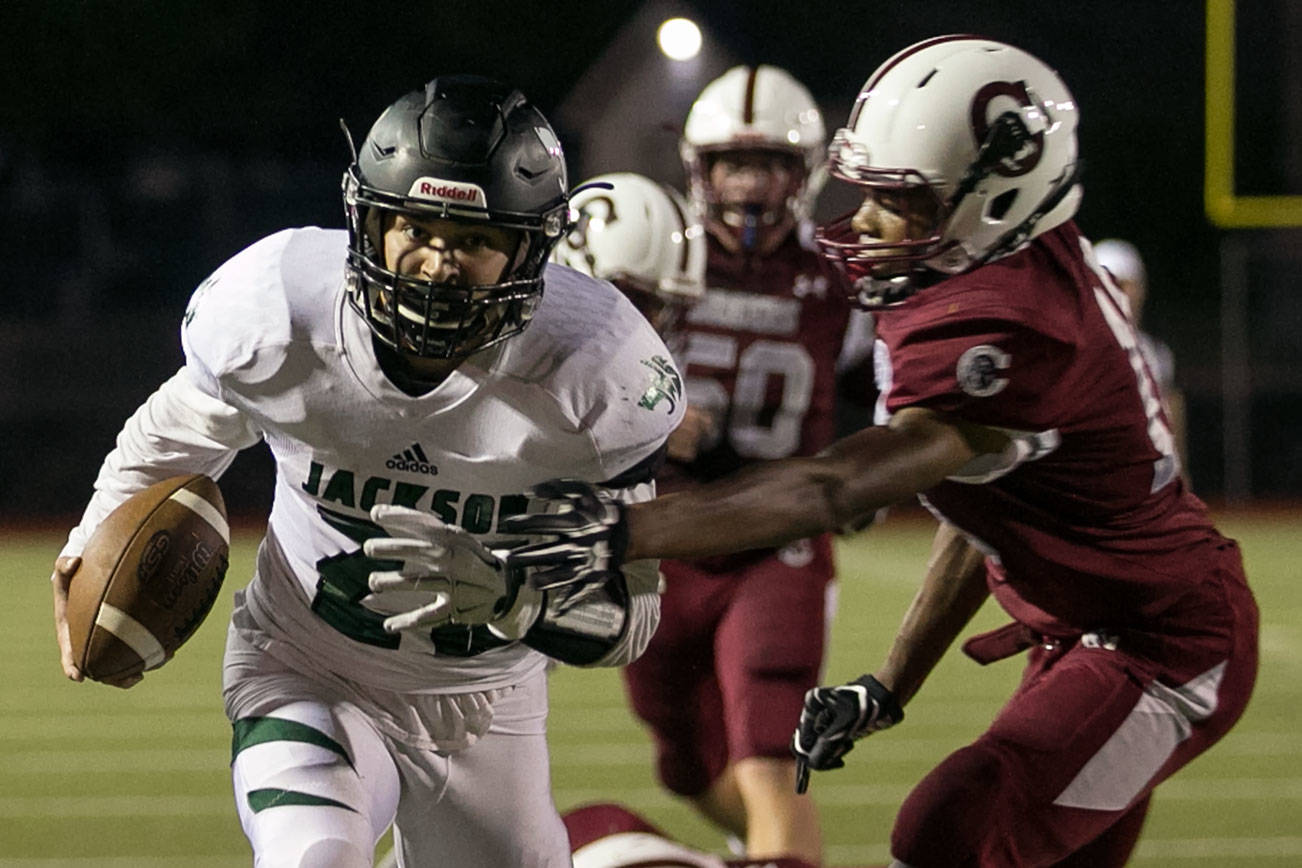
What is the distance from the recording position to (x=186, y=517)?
8.80 ft

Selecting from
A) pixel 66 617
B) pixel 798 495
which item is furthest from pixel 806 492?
pixel 66 617

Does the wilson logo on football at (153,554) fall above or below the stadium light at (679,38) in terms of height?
above

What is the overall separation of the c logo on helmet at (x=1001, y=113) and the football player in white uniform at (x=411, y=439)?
535mm

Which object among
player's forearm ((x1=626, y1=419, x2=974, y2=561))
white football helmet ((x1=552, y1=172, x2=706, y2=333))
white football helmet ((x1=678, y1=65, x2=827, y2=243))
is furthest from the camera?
white football helmet ((x1=678, y1=65, x2=827, y2=243))

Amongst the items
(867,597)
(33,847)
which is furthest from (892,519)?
(33,847)

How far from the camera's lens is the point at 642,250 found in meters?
4.24

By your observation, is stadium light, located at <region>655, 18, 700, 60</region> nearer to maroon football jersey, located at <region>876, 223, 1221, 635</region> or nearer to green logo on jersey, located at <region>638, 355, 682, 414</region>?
maroon football jersey, located at <region>876, 223, 1221, 635</region>

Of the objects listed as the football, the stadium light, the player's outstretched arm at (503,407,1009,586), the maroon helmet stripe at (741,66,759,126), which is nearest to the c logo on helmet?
the player's outstretched arm at (503,407,1009,586)

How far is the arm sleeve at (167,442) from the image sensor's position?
2684 mm

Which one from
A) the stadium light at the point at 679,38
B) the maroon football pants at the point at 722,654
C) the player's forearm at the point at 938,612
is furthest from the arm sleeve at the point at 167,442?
the stadium light at the point at 679,38

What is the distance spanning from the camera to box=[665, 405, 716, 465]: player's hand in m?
4.04

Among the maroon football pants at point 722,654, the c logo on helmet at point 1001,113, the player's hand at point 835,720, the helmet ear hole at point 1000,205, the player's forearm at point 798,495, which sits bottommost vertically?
the maroon football pants at point 722,654

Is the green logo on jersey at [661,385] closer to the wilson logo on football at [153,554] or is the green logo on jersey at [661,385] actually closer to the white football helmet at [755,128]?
the wilson logo on football at [153,554]

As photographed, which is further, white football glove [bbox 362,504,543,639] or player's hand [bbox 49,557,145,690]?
player's hand [bbox 49,557,145,690]
